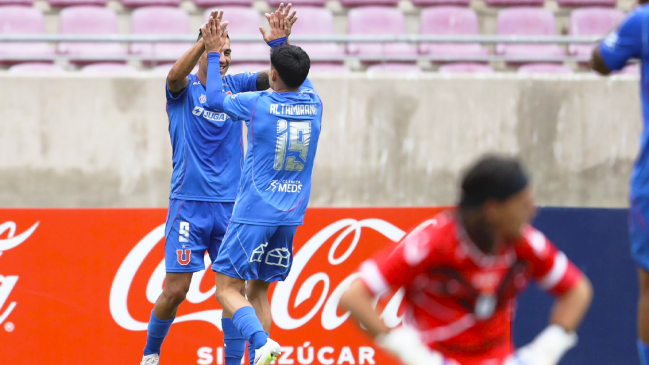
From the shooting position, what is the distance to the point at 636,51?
345 cm

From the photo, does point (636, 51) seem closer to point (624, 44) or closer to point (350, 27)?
point (624, 44)

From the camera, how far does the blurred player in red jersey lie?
251 centimetres

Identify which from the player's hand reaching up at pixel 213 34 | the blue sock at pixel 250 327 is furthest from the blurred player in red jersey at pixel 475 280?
the player's hand reaching up at pixel 213 34

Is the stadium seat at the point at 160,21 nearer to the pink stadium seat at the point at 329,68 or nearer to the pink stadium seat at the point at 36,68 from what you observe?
the pink stadium seat at the point at 36,68

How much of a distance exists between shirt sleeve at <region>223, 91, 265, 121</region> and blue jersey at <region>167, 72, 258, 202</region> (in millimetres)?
569

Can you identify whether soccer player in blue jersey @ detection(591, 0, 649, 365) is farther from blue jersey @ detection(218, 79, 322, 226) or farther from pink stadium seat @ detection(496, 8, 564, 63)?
pink stadium seat @ detection(496, 8, 564, 63)

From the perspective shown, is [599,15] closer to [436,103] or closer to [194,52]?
[436,103]

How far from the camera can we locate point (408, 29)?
1135 cm

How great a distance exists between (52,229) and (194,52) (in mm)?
2131

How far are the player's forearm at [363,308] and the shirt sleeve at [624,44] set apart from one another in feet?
5.57

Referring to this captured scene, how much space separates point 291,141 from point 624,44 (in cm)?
227

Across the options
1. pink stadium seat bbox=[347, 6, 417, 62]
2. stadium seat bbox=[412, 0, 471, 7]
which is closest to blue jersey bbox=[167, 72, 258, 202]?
pink stadium seat bbox=[347, 6, 417, 62]

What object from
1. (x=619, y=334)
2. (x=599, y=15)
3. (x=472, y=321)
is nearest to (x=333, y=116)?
(x=619, y=334)

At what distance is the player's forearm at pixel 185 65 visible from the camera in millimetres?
5160
